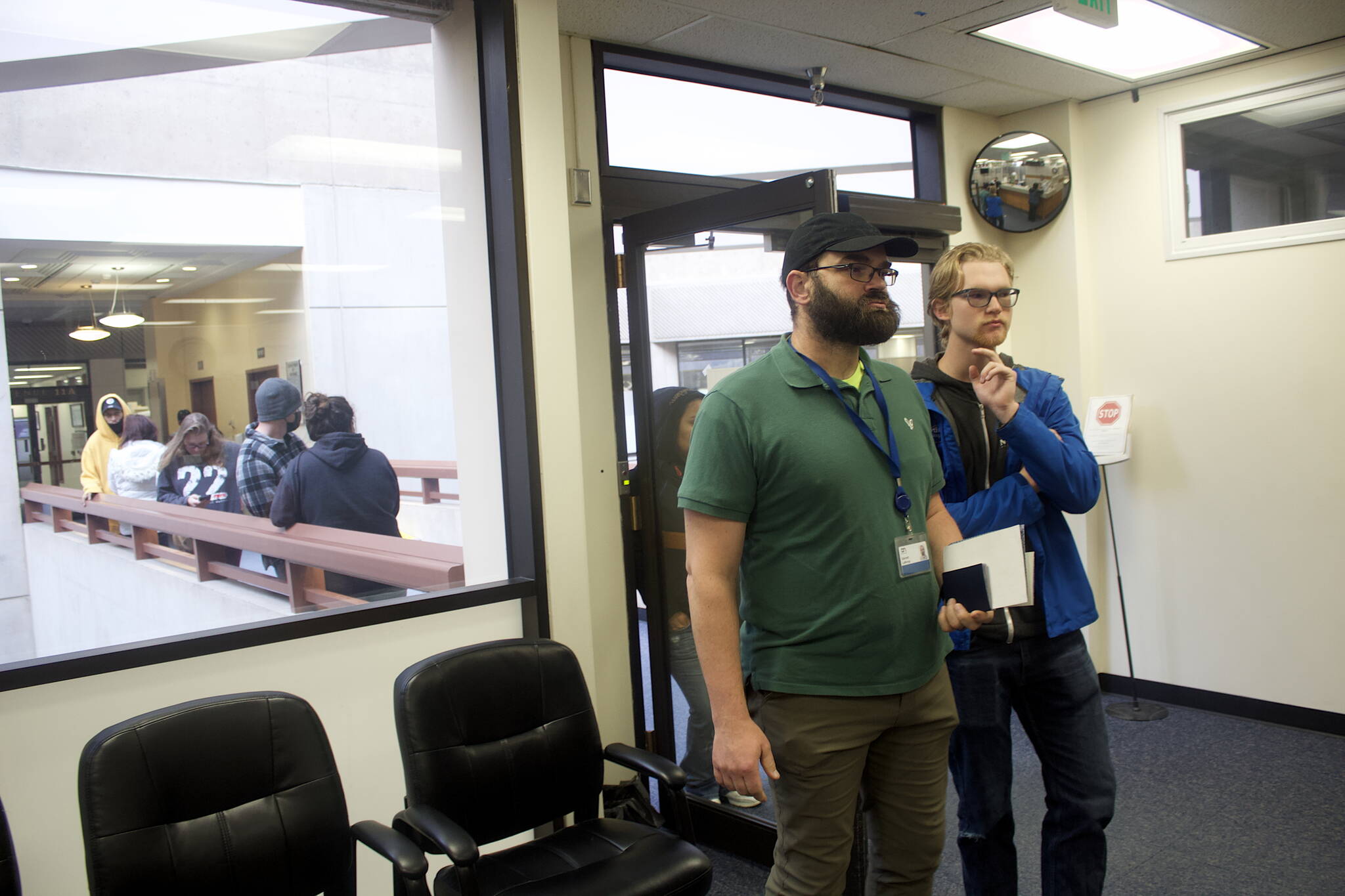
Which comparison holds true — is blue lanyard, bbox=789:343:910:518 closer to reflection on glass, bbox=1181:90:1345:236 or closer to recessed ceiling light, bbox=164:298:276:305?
recessed ceiling light, bbox=164:298:276:305

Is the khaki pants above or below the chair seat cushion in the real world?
above

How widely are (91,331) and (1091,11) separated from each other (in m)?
2.88

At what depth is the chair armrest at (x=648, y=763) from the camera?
2014 millimetres

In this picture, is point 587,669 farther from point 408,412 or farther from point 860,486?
point 860,486

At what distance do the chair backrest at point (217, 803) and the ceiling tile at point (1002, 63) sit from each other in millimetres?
2930

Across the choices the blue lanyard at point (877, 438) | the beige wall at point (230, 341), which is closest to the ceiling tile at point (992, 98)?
the blue lanyard at point (877, 438)

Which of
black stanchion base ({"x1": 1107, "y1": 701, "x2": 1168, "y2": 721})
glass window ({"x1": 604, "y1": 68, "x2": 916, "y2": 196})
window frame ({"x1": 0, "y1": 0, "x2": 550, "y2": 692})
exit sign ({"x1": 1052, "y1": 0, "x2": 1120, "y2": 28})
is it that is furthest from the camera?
black stanchion base ({"x1": 1107, "y1": 701, "x2": 1168, "y2": 721})

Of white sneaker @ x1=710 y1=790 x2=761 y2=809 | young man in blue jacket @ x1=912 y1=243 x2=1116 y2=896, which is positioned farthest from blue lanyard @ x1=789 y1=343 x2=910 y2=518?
white sneaker @ x1=710 y1=790 x2=761 y2=809

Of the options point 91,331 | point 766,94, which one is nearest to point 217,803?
point 91,331

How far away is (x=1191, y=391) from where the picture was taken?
407cm

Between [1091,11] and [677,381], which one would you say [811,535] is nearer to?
[677,381]

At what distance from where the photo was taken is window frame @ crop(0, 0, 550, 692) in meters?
2.64

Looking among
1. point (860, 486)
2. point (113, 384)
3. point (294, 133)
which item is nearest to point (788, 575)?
point (860, 486)

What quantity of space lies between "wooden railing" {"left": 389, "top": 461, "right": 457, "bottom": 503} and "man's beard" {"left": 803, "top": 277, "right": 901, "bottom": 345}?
1.42 metres
